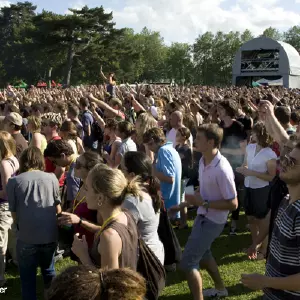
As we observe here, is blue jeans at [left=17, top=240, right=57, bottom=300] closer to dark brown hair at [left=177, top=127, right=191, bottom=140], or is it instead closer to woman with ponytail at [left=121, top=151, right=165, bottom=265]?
woman with ponytail at [left=121, top=151, right=165, bottom=265]

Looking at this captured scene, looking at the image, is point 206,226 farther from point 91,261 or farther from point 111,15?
point 111,15

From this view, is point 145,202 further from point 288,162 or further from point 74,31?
point 74,31

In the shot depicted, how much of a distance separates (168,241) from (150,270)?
2.72 feet

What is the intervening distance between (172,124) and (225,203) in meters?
3.09

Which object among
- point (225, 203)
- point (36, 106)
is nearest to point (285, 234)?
point (225, 203)

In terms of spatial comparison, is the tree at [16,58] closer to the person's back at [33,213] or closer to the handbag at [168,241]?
the person's back at [33,213]

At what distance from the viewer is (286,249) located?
2396 mm

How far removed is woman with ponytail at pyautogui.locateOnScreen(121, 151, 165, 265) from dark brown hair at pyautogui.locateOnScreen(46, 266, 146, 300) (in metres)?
1.52

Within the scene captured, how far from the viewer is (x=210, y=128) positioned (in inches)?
159

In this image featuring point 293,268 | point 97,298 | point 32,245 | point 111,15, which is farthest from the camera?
point 111,15

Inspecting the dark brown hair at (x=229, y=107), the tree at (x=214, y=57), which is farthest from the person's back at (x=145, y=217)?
the tree at (x=214, y=57)

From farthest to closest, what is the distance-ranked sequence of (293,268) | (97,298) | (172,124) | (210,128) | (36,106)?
(36,106)
(172,124)
(210,128)
(293,268)
(97,298)

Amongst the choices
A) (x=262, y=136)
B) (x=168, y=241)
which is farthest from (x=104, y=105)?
(x=168, y=241)

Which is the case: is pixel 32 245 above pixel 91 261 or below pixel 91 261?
below
